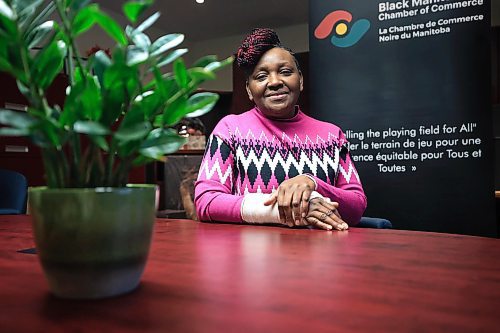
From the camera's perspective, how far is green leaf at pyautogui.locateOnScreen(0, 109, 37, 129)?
46cm

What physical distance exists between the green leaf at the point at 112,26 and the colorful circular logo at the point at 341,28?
2047mm

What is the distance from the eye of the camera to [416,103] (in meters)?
2.27

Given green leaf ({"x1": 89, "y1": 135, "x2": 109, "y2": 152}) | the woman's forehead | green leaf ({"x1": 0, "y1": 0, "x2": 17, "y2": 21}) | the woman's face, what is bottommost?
green leaf ({"x1": 89, "y1": 135, "x2": 109, "y2": 152})

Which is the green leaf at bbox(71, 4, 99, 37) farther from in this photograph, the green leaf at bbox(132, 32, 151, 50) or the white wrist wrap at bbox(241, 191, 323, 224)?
the white wrist wrap at bbox(241, 191, 323, 224)

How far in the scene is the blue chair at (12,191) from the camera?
3.41 meters

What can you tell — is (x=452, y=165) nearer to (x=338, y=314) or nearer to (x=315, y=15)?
(x=315, y=15)

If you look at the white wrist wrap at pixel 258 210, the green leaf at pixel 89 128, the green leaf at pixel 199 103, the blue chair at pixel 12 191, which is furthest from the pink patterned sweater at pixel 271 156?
the blue chair at pixel 12 191

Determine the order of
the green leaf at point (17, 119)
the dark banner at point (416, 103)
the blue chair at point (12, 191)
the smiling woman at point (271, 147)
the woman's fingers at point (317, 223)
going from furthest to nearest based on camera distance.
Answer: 1. the blue chair at point (12, 191)
2. the dark banner at point (416, 103)
3. the smiling woman at point (271, 147)
4. the woman's fingers at point (317, 223)
5. the green leaf at point (17, 119)

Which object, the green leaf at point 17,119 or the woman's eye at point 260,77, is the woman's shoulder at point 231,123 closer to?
the woman's eye at point 260,77

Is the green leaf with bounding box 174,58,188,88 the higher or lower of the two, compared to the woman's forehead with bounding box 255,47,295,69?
lower

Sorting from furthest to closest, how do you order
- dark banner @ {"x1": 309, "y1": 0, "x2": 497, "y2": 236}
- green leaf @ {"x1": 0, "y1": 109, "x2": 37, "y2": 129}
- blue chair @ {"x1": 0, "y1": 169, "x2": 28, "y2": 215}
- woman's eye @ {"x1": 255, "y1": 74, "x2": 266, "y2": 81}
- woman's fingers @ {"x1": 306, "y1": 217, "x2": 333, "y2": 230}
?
1. blue chair @ {"x1": 0, "y1": 169, "x2": 28, "y2": 215}
2. dark banner @ {"x1": 309, "y1": 0, "x2": 497, "y2": 236}
3. woman's eye @ {"x1": 255, "y1": 74, "x2": 266, "y2": 81}
4. woman's fingers @ {"x1": 306, "y1": 217, "x2": 333, "y2": 230}
5. green leaf @ {"x1": 0, "y1": 109, "x2": 37, "y2": 129}

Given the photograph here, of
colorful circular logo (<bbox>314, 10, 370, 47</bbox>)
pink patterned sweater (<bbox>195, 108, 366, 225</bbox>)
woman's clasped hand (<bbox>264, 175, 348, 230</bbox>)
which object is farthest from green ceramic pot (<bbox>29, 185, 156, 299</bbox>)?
colorful circular logo (<bbox>314, 10, 370, 47</bbox>)

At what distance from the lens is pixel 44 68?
0.54 metres

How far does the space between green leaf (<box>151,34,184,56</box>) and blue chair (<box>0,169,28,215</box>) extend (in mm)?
3210
